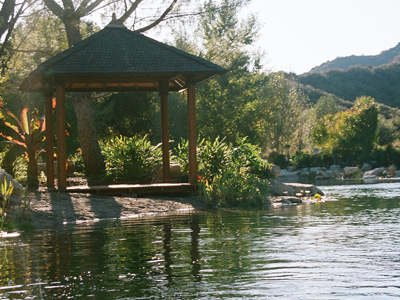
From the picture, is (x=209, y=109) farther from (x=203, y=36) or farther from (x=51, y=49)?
(x=51, y=49)

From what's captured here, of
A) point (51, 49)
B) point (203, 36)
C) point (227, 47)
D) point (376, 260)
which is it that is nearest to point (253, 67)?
point (203, 36)

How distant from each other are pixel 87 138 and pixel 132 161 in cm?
182

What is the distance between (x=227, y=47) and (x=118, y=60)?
23553mm

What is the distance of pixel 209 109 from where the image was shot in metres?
39.2

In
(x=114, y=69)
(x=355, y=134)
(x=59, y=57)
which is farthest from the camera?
(x=355, y=134)

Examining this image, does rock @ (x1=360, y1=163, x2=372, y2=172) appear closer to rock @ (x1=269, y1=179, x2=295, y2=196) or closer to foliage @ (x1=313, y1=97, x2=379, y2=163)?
foliage @ (x1=313, y1=97, x2=379, y2=163)

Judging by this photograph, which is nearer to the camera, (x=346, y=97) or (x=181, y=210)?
(x=181, y=210)

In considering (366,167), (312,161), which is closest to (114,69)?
(366,167)

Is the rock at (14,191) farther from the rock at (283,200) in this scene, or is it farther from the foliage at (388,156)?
the foliage at (388,156)

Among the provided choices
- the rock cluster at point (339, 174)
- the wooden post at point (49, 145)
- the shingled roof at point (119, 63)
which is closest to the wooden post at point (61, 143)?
the shingled roof at point (119, 63)

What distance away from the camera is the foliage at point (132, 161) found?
20156 millimetres

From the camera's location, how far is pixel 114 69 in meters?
15.9

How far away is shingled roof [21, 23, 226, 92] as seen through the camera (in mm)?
15914

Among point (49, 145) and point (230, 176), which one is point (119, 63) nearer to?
point (49, 145)
